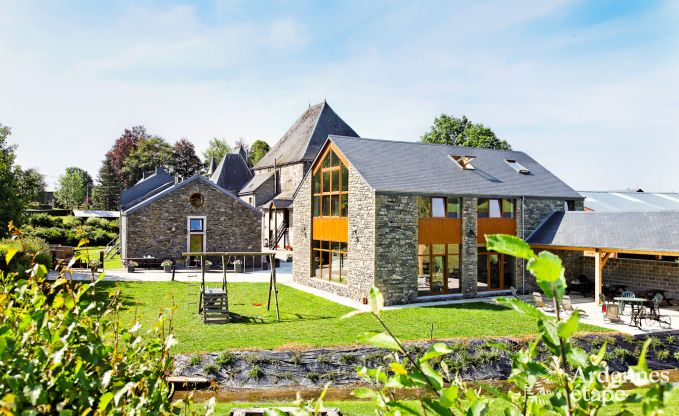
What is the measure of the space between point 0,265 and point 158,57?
9.91 m

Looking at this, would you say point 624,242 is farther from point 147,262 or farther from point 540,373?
point 147,262

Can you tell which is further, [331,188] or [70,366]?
[331,188]

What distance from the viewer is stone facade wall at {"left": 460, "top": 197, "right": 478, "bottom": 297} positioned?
19547mm

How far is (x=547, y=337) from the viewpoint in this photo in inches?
49.1

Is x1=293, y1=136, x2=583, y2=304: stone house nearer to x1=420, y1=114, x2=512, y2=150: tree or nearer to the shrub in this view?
the shrub

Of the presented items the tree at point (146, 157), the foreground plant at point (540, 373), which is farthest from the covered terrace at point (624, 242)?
the tree at point (146, 157)

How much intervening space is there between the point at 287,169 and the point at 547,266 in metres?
40.0

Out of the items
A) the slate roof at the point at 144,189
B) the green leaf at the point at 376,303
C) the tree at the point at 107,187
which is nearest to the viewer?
the green leaf at the point at 376,303

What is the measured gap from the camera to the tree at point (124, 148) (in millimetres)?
64831

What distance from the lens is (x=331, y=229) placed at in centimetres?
2102

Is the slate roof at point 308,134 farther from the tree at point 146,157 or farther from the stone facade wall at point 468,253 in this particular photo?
the tree at point 146,157

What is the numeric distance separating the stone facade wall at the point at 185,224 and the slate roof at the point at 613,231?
16810mm

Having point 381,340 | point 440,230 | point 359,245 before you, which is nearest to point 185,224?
point 359,245

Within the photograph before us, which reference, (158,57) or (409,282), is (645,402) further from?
(409,282)
